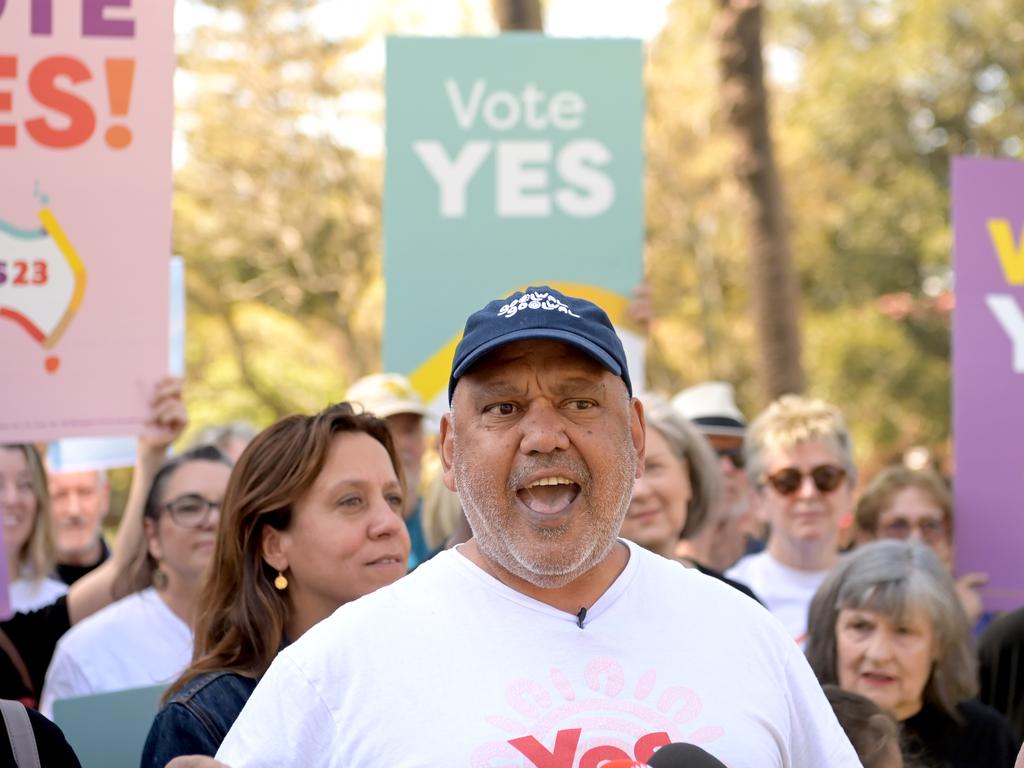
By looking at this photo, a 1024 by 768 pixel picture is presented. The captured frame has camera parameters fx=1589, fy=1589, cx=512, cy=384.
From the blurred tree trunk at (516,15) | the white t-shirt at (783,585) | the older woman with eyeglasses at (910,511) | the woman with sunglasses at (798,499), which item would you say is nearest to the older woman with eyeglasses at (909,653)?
the white t-shirt at (783,585)

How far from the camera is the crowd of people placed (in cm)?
238

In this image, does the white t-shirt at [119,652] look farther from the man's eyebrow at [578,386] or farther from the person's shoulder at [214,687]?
the man's eyebrow at [578,386]

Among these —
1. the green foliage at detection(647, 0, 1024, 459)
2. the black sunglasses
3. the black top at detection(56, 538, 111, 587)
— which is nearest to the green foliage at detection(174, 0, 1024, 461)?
the green foliage at detection(647, 0, 1024, 459)

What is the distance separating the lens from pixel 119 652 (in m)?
4.36

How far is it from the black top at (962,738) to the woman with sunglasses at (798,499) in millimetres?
1041

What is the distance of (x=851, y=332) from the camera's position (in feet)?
88.2

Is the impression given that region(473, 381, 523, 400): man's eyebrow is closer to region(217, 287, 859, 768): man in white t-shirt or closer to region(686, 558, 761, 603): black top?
region(217, 287, 859, 768): man in white t-shirt

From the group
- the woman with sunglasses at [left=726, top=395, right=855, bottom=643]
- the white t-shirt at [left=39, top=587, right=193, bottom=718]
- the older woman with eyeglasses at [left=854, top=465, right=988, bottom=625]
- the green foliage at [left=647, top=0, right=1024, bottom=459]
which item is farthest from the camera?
the green foliage at [left=647, top=0, right=1024, bottom=459]

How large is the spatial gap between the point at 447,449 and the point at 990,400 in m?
3.23

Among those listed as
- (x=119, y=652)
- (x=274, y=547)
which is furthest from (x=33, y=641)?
(x=274, y=547)

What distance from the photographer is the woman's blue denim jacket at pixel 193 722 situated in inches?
120

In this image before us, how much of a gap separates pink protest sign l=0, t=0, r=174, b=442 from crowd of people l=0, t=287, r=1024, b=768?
0.24m

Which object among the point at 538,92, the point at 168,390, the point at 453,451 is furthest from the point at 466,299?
the point at 453,451

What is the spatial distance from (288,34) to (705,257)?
7.85 meters
